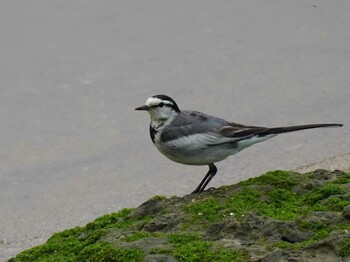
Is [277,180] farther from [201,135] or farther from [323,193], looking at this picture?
[201,135]

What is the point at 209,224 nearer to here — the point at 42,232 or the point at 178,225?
the point at 178,225

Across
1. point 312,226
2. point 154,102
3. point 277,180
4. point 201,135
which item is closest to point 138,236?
point 312,226

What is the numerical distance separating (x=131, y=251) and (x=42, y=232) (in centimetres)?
320

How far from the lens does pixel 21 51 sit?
11117mm

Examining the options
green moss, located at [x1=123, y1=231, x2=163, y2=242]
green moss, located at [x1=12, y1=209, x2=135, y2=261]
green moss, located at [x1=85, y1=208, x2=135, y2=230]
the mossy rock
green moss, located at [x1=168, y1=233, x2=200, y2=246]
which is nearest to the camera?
the mossy rock

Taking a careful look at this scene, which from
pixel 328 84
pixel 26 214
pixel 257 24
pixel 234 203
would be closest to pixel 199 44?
→ pixel 257 24

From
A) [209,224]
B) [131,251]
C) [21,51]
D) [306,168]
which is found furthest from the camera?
[21,51]

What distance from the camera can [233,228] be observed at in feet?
16.7

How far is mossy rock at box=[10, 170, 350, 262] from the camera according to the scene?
15.8 ft

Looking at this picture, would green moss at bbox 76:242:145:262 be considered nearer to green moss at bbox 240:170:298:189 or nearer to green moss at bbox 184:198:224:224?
green moss at bbox 184:198:224:224

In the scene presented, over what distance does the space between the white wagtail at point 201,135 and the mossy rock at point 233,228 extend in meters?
0.34

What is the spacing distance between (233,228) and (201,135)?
4.23 ft

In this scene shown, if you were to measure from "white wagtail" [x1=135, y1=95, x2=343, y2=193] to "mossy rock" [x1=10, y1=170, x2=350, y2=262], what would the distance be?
34cm

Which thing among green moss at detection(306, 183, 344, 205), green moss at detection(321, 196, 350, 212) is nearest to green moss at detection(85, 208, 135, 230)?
green moss at detection(306, 183, 344, 205)
